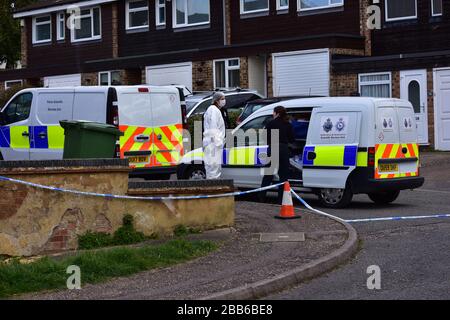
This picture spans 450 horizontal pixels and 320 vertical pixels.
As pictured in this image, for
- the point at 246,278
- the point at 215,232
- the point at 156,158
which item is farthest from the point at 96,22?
the point at 246,278

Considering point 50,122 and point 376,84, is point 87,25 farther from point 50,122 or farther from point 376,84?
point 50,122

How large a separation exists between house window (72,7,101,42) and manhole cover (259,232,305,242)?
2963cm

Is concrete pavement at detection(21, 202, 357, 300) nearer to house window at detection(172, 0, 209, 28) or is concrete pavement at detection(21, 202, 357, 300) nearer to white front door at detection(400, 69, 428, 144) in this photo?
white front door at detection(400, 69, 428, 144)

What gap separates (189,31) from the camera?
36.3 meters

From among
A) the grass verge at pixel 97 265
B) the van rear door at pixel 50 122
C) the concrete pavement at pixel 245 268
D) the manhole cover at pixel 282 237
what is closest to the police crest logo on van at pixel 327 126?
the concrete pavement at pixel 245 268

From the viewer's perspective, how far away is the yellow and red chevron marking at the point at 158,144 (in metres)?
17.1

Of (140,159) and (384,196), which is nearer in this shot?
(384,196)

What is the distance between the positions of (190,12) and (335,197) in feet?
73.6

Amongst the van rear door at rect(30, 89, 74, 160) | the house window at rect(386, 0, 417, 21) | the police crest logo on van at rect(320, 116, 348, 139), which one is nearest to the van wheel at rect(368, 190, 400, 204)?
the police crest logo on van at rect(320, 116, 348, 139)

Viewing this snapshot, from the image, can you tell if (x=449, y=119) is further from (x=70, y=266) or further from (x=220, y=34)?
(x=70, y=266)

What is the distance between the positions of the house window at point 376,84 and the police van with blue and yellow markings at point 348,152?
38.2 feet

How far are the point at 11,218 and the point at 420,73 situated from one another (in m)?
18.4

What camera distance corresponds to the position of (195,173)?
16891 millimetres

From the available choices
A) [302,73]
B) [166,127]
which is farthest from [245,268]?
[302,73]
